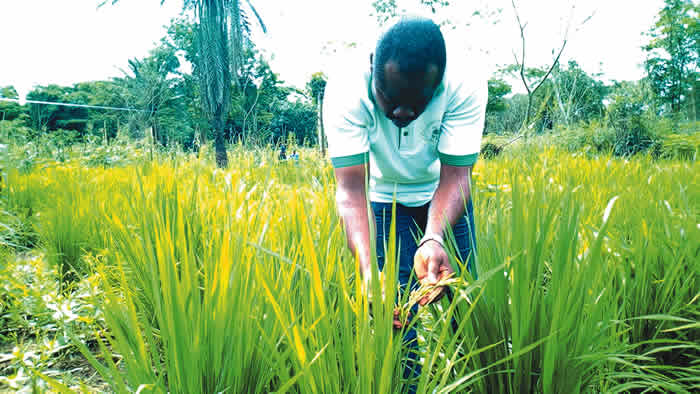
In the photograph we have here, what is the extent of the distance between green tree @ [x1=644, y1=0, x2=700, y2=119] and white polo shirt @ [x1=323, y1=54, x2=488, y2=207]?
71.4 ft

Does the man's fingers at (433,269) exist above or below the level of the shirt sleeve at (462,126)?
below

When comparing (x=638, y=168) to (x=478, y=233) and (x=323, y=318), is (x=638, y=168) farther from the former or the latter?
(x=323, y=318)

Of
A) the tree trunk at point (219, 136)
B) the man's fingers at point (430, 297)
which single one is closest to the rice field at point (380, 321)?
the man's fingers at point (430, 297)

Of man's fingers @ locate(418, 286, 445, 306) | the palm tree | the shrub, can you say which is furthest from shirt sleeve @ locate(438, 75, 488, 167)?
the palm tree

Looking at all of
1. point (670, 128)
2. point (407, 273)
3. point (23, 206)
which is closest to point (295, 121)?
point (670, 128)

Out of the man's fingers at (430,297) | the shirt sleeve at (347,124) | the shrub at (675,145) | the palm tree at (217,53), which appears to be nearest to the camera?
the man's fingers at (430,297)

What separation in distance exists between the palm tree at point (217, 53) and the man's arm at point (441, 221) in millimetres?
10817

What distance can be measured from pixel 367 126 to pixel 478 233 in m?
0.55

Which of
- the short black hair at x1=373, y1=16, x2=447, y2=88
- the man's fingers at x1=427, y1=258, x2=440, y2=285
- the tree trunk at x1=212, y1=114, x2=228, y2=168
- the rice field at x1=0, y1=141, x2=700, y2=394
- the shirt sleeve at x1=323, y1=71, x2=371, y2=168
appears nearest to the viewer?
the rice field at x1=0, y1=141, x2=700, y2=394

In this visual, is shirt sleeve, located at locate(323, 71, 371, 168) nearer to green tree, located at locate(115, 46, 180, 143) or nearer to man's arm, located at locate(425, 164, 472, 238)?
man's arm, located at locate(425, 164, 472, 238)

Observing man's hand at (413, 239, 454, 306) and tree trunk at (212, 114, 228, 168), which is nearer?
man's hand at (413, 239, 454, 306)

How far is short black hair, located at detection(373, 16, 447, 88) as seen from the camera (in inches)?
40.1

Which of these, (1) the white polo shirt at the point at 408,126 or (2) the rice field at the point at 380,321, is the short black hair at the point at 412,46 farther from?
(2) the rice field at the point at 380,321

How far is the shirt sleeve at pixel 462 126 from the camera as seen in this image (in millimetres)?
1259
